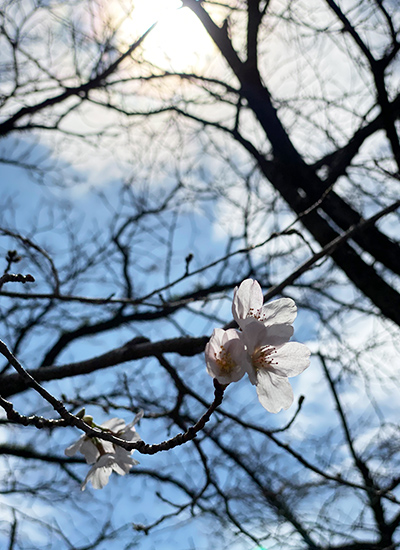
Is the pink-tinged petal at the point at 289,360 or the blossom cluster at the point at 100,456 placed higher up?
the blossom cluster at the point at 100,456

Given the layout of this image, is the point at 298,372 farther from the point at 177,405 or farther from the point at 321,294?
the point at 321,294

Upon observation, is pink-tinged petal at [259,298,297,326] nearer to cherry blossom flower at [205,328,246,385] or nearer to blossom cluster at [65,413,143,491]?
cherry blossom flower at [205,328,246,385]

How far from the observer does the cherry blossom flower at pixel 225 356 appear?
955mm

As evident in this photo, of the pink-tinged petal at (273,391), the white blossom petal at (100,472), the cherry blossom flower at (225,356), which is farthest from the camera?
the white blossom petal at (100,472)

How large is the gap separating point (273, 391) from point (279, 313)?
194 millimetres

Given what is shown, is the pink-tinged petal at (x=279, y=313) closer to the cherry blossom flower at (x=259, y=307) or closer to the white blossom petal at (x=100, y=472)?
the cherry blossom flower at (x=259, y=307)

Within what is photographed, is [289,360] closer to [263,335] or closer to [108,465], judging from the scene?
[263,335]

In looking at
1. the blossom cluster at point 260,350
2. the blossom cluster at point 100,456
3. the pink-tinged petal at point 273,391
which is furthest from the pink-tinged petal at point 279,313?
the blossom cluster at point 100,456

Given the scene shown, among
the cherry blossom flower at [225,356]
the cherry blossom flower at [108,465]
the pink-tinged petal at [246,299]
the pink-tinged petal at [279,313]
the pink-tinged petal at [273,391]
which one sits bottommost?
the pink-tinged petal at [273,391]

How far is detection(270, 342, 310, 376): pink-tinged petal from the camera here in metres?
1.08

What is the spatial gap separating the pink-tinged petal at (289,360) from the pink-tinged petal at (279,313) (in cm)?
6

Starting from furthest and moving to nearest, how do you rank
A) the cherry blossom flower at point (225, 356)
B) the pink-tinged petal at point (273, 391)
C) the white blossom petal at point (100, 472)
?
1. the white blossom petal at point (100, 472)
2. the pink-tinged petal at point (273, 391)
3. the cherry blossom flower at point (225, 356)

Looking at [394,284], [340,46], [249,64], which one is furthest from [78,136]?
[394,284]

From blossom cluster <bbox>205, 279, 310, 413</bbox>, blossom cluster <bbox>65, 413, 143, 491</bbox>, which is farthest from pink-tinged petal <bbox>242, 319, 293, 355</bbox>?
blossom cluster <bbox>65, 413, 143, 491</bbox>
